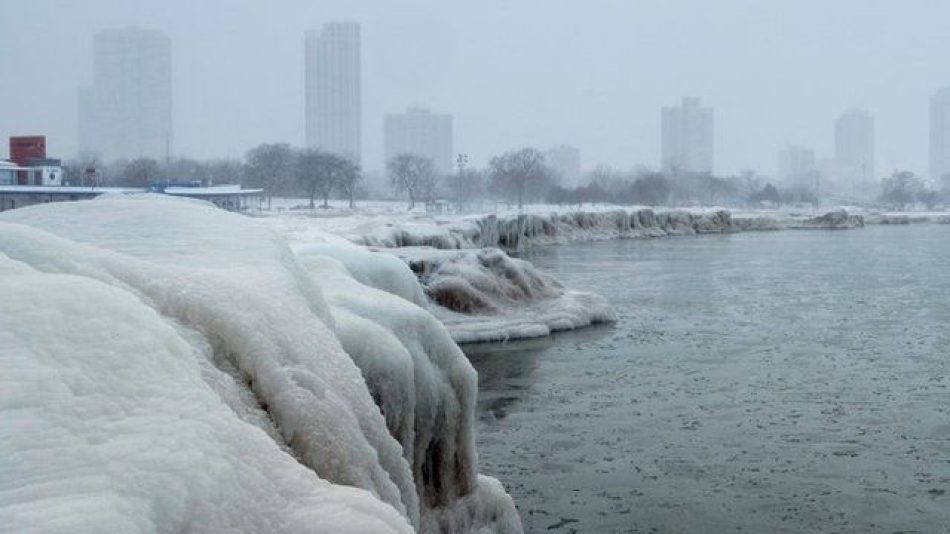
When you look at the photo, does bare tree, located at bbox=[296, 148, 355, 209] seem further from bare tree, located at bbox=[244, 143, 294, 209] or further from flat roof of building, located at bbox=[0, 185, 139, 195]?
flat roof of building, located at bbox=[0, 185, 139, 195]

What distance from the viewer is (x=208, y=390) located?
3674 millimetres

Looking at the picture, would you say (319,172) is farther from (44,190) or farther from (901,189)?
(901,189)

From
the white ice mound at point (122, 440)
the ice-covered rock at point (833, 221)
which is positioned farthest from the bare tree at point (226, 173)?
the white ice mound at point (122, 440)

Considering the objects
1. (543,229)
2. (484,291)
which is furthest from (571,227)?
(484,291)

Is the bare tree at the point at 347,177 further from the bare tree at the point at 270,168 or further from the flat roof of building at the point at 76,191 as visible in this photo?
the flat roof of building at the point at 76,191

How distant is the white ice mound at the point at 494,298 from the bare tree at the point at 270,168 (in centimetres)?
7896

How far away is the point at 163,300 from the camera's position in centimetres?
463

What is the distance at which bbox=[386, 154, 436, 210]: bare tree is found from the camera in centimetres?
12212

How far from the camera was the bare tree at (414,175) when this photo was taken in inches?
4808

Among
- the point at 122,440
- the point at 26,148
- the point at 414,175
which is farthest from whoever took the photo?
the point at 414,175

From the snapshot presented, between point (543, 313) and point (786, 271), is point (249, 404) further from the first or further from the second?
point (786, 271)

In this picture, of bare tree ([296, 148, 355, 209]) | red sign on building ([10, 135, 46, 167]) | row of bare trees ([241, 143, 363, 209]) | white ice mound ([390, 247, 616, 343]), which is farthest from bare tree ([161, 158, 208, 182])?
white ice mound ([390, 247, 616, 343])

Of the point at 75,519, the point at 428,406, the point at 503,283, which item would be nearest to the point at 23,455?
the point at 75,519

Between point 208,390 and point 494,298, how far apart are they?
2259cm
